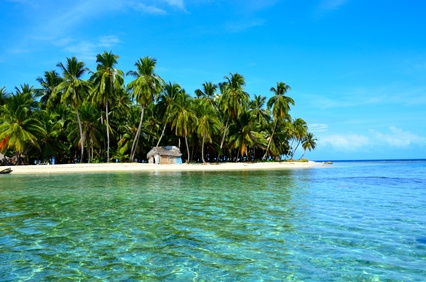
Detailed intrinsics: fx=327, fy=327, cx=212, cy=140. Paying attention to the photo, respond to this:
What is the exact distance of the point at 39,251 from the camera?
646 centimetres

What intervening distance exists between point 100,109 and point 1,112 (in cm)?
1283

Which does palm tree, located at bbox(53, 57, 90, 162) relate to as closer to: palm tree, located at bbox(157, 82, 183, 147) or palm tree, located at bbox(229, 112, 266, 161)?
palm tree, located at bbox(157, 82, 183, 147)

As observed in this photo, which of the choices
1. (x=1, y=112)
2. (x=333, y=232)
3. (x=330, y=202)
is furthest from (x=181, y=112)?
(x=333, y=232)

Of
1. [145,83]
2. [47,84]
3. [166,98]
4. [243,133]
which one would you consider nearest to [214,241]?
[145,83]

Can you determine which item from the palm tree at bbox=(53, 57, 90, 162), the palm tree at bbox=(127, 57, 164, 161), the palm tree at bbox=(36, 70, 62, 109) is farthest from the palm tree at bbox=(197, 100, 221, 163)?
the palm tree at bbox=(36, 70, 62, 109)

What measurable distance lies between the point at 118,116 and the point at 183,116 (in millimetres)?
12019

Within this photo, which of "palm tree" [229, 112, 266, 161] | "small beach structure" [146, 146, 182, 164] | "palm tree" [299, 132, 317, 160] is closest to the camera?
"small beach structure" [146, 146, 182, 164]

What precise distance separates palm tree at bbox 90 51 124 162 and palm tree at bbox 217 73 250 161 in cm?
1575

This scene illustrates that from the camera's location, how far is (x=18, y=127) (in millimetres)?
38250

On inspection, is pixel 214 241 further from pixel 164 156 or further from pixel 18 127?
pixel 164 156

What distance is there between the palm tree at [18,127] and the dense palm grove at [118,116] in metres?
0.10

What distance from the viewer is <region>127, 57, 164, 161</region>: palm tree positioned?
1672 inches

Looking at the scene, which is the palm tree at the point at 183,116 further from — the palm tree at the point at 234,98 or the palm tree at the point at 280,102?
the palm tree at the point at 280,102

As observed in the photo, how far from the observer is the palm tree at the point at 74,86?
4188 cm
